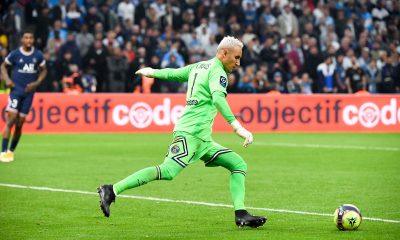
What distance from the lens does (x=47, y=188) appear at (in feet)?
46.1

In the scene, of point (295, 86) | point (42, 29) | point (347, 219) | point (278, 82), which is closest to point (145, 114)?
point (42, 29)

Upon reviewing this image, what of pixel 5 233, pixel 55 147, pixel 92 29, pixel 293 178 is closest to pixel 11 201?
pixel 5 233

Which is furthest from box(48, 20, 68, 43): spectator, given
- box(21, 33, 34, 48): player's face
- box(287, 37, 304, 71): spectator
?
box(21, 33, 34, 48): player's face

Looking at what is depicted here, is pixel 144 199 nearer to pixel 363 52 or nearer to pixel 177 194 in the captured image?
pixel 177 194

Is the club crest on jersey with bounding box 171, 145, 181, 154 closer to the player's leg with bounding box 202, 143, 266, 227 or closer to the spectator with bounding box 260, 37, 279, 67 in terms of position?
the player's leg with bounding box 202, 143, 266, 227

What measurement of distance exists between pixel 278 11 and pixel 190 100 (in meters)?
23.3

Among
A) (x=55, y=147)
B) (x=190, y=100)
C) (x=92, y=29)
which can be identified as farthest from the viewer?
(x=92, y=29)

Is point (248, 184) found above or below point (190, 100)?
below

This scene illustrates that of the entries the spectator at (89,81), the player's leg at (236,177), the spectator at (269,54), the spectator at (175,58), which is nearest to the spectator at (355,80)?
the spectator at (269,54)

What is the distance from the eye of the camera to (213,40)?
30.4 m

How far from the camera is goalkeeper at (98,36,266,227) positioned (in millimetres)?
9844

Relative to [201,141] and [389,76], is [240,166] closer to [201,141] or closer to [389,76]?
[201,141]

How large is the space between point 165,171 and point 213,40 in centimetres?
2084

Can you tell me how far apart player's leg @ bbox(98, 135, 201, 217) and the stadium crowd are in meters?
17.2
